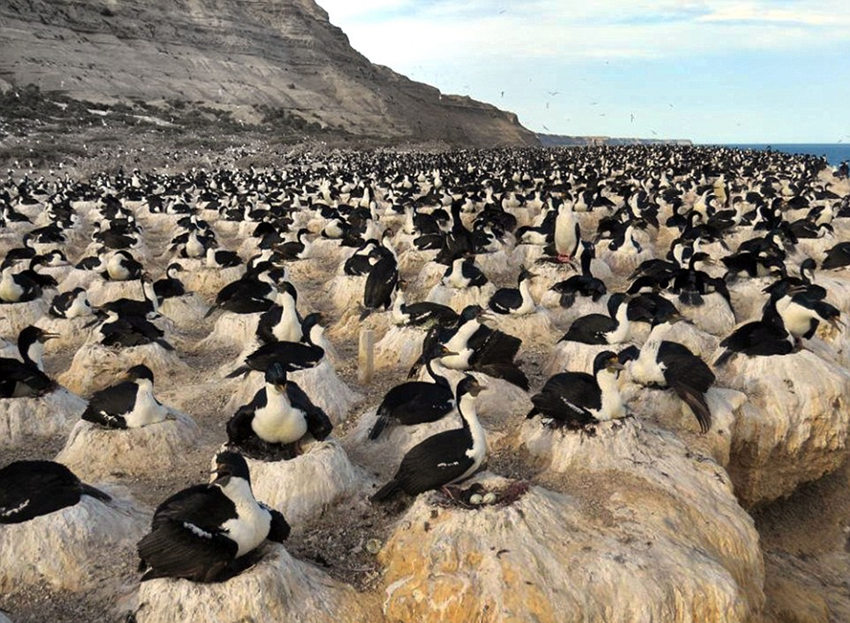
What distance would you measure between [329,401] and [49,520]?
452 centimetres

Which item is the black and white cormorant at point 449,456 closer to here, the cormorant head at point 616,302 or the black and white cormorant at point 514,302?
the cormorant head at point 616,302

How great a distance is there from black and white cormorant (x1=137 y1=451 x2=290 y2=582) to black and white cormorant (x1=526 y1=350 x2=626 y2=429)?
12.9 ft

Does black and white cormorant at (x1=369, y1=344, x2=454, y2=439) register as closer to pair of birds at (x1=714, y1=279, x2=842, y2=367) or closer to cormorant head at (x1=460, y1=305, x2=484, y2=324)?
cormorant head at (x1=460, y1=305, x2=484, y2=324)

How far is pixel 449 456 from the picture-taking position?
7.70 metres

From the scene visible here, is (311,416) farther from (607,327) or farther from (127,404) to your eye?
(607,327)

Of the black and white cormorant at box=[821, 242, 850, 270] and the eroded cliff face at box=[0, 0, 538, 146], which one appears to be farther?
the eroded cliff face at box=[0, 0, 538, 146]

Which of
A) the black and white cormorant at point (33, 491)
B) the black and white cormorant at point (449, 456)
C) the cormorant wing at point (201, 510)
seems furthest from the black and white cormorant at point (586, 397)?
the black and white cormorant at point (33, 491)

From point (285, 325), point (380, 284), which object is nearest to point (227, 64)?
point (380, 284)

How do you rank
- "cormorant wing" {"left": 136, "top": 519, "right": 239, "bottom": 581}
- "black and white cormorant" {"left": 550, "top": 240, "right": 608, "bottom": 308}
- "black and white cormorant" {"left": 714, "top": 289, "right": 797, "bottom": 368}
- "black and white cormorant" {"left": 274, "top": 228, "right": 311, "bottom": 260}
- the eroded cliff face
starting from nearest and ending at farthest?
"cormorant wing" {"left": 136, "top": 519, "right": 239, "bottom": 581} < "black and white cormorant" {"left": 714, "top": 289, "right": 797, "bottom": 368} < "black and white cormorant" {"left": 550, "top": 240, "right": 608, "bottom": 308} < "black and white cormorant" {"left": 274, "top": 228, "right": 311, "bottom": 260} < the eroded cliff face

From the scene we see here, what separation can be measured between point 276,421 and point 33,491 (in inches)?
97.0

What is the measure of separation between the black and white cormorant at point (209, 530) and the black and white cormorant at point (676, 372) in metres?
6.13

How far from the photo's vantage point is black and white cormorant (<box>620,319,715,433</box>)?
33.8ft

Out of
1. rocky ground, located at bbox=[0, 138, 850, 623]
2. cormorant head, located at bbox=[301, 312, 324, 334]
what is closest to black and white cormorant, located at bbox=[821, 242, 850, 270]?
rocky ground, located at bbox=[0, 138, 850, 623]

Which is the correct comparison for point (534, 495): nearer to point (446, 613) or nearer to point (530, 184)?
point (446, 613)
